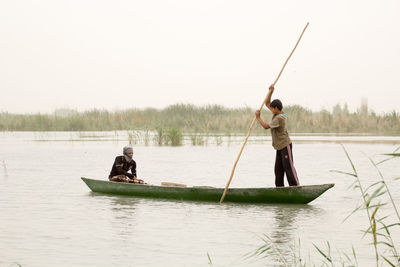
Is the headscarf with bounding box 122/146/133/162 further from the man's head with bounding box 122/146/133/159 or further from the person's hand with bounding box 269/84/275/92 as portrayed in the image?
the person's hand with bounding box 269/84/275/92

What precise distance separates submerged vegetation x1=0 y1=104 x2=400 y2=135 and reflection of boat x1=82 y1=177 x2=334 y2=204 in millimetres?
17100

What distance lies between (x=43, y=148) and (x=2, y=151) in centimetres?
167

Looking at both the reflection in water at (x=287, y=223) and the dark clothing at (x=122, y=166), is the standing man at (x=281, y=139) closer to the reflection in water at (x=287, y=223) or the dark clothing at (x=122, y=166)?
the reflection in water at (x=287, y=223)

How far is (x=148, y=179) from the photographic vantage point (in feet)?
45.8

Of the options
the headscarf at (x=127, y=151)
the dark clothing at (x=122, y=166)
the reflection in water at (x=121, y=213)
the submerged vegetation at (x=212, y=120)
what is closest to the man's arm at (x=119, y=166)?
the dark clothing at (x=122, y=166)

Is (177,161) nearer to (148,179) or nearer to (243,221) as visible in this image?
(148,179)

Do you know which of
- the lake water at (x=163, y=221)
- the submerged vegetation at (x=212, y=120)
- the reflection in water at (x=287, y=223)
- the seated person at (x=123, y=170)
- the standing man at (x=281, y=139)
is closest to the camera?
the lake water at (x=163, y=221)

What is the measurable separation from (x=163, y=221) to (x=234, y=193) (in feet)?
5.28

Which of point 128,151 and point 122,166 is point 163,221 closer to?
point 128,151

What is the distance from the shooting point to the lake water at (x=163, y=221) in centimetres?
641

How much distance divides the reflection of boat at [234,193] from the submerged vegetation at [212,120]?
1710cm

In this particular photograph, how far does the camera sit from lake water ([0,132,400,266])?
641 cm

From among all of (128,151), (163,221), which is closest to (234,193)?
(163,221)

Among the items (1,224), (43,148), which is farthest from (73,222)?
(43,148)
